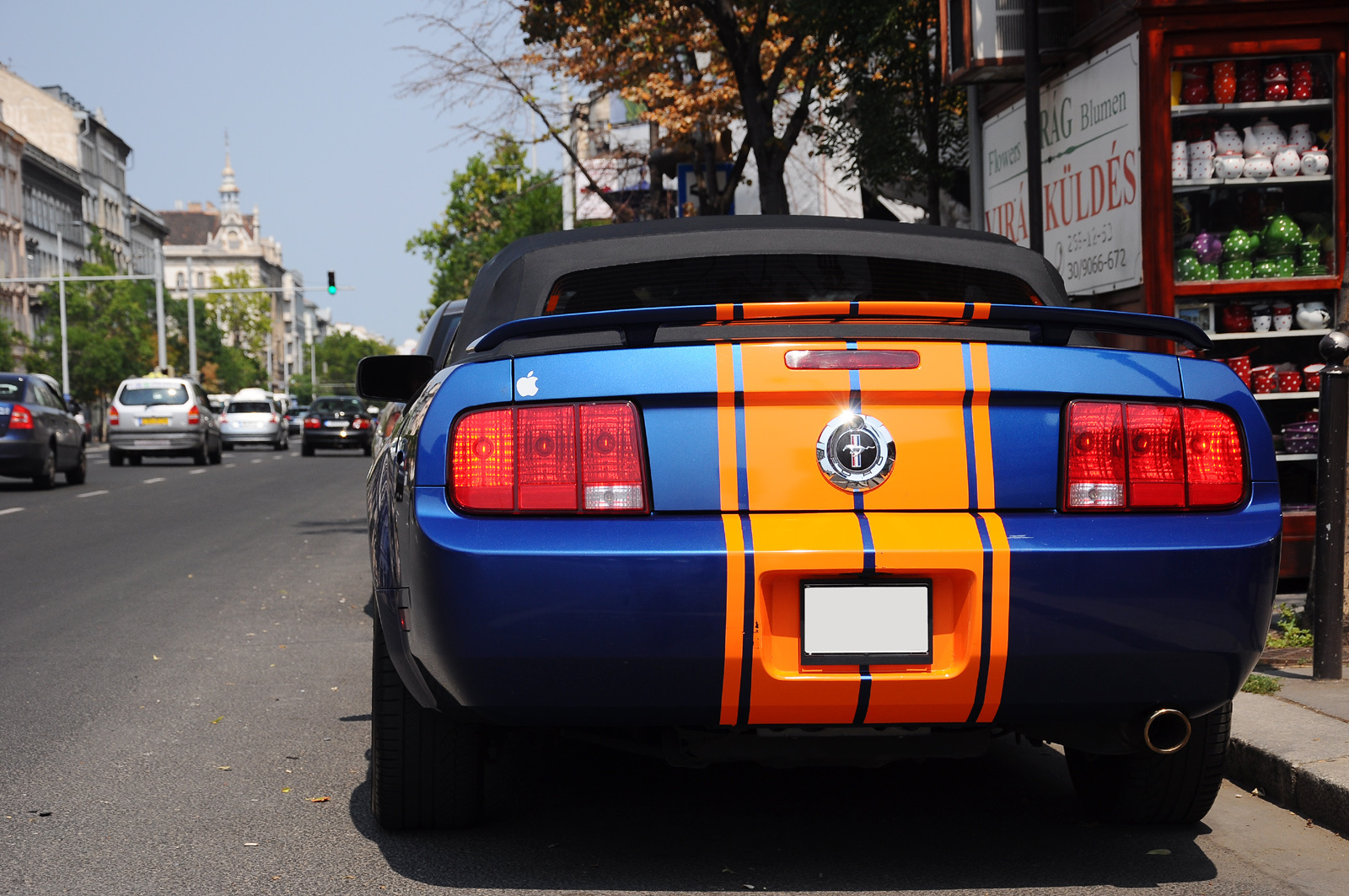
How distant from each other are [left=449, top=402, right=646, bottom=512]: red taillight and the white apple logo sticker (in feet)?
0.10

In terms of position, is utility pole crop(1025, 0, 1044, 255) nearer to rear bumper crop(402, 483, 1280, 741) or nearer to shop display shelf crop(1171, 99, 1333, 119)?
shop display shelf crop(1171, 99, 1333, 119)

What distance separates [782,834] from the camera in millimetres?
4129

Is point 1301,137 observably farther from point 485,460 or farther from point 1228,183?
point 485,460

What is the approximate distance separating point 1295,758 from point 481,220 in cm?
6055

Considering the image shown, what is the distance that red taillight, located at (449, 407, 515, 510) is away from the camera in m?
3.44

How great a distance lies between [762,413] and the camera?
11.3 feet

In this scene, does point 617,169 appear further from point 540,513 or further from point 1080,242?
point 540,513

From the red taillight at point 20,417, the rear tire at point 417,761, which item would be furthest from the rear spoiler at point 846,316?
the red taillight at point 20,417

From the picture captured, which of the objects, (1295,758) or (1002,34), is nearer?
(1295,758)

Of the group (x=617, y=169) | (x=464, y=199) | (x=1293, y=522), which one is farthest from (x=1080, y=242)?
(x=464, y=199)

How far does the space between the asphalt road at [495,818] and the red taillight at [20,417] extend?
1447 cm

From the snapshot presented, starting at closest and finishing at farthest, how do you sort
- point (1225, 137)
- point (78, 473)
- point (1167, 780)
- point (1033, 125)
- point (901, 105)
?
point (1167, 780), point (1225, 137), point (1033, 125), point (901, 105), point (78, 473)

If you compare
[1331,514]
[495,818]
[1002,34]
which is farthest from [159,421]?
[495,818]

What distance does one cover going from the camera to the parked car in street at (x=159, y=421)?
31688 millimetres
